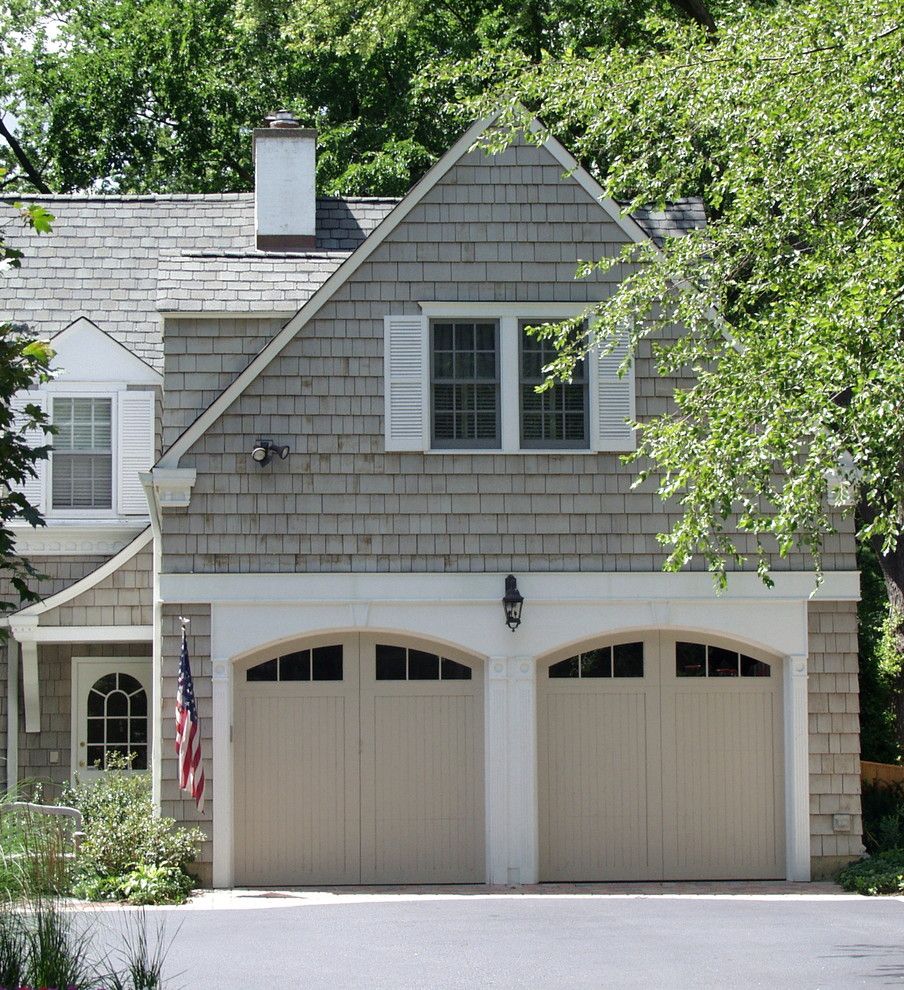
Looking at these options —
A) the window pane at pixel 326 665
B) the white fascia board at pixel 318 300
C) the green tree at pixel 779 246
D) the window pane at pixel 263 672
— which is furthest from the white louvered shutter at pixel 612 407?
the window pane at pixel 263 672

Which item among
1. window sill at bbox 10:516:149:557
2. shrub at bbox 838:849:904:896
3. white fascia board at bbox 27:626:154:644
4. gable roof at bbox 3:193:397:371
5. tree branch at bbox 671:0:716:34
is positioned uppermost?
tree branch at bbox 671:0:716:34

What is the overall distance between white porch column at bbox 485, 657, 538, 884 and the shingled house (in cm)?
3

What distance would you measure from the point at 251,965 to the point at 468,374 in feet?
21.2

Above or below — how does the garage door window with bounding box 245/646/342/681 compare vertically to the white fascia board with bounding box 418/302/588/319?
below

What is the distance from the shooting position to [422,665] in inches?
598

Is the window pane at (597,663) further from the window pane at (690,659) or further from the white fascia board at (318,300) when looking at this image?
the white fascia board at (318,300)

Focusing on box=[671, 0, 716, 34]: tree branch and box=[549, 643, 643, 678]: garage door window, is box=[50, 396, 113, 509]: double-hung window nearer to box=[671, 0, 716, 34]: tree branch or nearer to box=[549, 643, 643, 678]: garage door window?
box=[549, 643, 643, 678]: garage door window

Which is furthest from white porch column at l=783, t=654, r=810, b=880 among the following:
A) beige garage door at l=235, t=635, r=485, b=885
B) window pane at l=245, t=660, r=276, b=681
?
window pane at l=245, t=660, r=276, b=681

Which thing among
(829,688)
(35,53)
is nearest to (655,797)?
(829,688)

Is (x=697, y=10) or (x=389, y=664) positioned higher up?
(x=697, y=10)

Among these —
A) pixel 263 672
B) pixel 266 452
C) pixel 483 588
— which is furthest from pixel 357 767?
pixel 266 452

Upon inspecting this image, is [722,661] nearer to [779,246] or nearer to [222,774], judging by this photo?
[779,246]

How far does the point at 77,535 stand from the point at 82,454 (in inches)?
35.9

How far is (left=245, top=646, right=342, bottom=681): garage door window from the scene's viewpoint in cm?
1504
